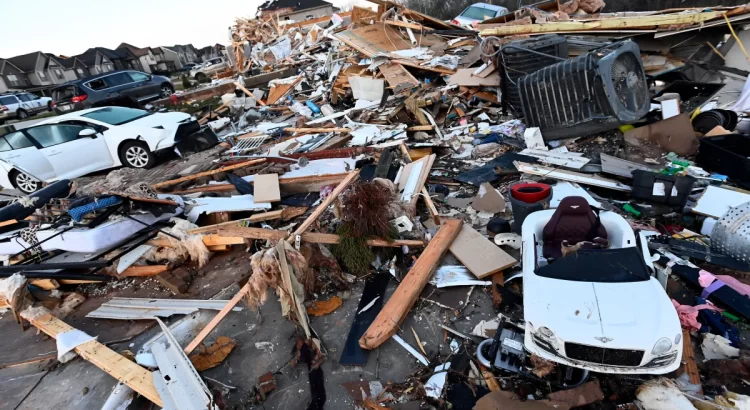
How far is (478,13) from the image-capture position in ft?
45.5

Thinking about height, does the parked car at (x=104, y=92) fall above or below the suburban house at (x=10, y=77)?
below

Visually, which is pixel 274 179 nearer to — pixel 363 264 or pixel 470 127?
Result: pixel 363 264

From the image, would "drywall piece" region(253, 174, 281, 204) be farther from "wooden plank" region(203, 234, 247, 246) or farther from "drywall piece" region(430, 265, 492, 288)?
"drywall piece" region(430, 265, 492, 288)

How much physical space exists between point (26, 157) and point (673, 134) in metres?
13.1

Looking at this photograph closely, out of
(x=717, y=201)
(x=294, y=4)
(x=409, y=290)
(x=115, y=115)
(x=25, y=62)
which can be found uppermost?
(x=294, y=4)

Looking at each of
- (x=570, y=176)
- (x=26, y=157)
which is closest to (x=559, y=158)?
(x=570, y=176)

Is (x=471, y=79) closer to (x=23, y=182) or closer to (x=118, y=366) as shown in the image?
(x=118, y=366)

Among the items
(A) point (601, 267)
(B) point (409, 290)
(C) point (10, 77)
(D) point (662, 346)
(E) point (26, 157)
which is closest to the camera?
(D) point (662, 346)

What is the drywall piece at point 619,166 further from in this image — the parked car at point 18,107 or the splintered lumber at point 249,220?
the parked car at point 18,107

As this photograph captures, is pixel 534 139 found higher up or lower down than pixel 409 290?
higher up

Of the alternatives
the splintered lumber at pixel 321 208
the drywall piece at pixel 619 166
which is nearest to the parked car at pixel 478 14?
the drywall piece at pixel 619 166

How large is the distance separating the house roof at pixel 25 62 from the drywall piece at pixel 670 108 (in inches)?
2342

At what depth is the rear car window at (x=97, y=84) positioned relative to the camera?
45.5ft

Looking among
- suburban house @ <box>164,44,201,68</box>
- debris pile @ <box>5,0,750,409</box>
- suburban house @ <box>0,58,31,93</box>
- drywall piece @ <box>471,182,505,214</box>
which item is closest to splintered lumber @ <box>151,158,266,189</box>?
debris pile @ <box>5,0,750,409</box>
